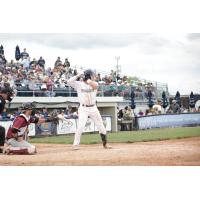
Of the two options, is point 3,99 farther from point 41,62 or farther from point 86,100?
point 86,100

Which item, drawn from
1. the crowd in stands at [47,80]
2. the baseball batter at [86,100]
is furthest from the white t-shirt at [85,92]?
the crowd in stands at [47,80]

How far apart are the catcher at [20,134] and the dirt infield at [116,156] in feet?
0.64

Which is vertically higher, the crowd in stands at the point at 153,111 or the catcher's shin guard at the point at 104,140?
the crowd in stands at the point at 153,111

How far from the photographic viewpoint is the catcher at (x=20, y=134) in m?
9.41

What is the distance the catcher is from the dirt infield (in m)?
0.19

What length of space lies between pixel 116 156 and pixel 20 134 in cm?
182

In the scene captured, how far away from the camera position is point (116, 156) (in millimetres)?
9031

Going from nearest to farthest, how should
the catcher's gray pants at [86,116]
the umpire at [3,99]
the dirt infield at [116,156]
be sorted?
the dirt infield at [116,156]
the umpire at [3,99]
the catcher's gray pants at [86,116]

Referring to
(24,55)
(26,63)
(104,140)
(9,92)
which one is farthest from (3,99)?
(104,140)

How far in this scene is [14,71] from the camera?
1138 centimetres

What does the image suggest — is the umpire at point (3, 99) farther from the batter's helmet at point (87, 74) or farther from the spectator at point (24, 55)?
the batter's helmet at point (87, 74)
